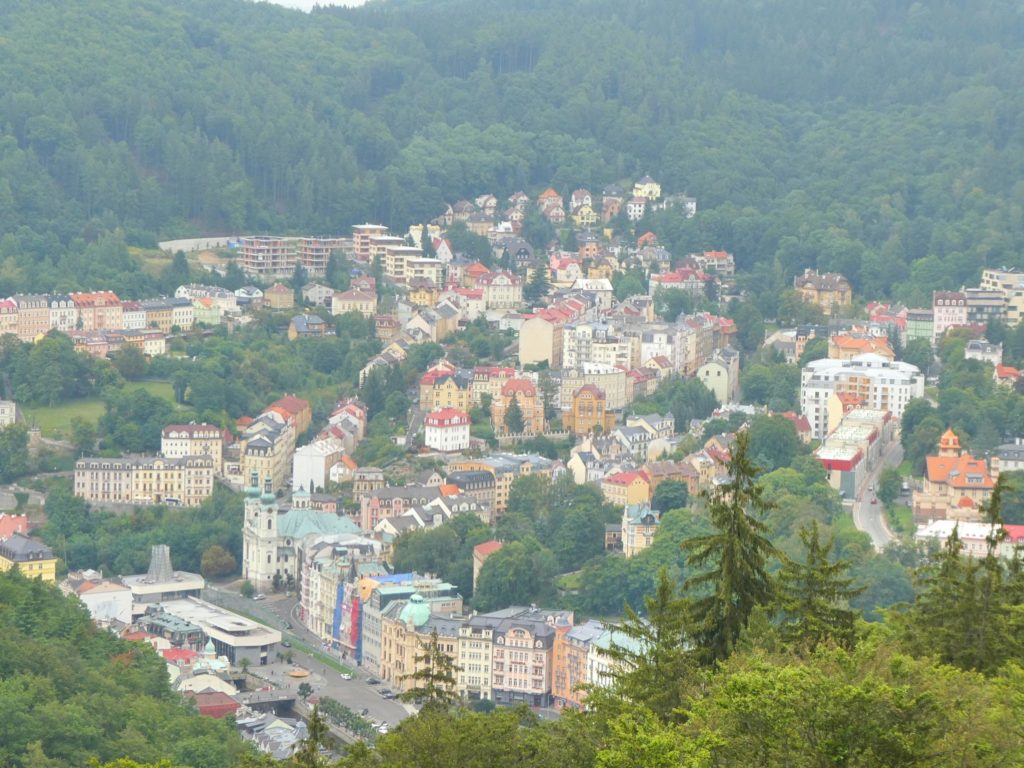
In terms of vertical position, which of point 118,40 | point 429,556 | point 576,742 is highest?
point 118,40

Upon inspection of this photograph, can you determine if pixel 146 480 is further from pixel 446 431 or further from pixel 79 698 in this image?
pixel 79 698

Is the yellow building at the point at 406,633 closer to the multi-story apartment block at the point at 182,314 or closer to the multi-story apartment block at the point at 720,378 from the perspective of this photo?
the multi-story apartment block at the point at 720,378

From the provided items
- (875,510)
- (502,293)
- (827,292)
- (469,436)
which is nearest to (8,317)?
(469,436)

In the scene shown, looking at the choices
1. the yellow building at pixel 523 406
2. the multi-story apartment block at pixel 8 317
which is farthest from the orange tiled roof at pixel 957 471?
the multi-story apartment block at pixel 8 317

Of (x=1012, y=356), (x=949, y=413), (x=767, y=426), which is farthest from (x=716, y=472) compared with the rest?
(x=1012, y=356)

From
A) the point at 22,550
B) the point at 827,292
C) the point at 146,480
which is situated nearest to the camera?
the point at 22,550

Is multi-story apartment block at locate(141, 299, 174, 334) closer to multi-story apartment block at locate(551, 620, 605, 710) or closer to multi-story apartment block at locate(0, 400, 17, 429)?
multi-story apartment block at locate(0, 400, 17, 429)

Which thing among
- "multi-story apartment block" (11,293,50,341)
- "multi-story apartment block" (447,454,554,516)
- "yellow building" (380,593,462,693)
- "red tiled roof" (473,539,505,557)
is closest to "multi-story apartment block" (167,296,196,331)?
"multi-story apartment block" (11,293,50,341)

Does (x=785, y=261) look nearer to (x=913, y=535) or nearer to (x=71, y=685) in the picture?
(x=913, y=535)
